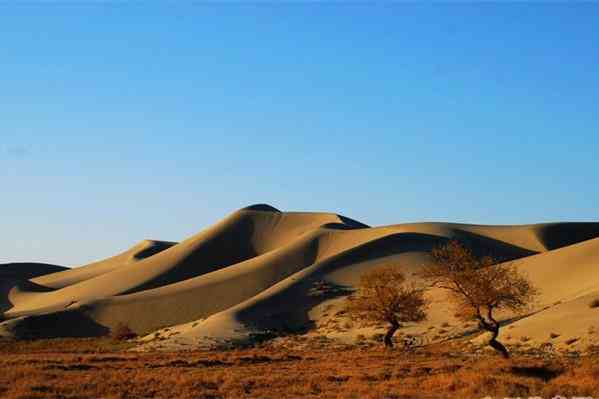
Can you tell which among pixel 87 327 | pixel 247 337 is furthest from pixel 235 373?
pixel 87 327

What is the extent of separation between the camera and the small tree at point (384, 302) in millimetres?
50719

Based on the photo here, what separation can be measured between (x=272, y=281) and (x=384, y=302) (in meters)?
40.9

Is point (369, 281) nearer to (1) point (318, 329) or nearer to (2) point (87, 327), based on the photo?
(1) point (318, 329)

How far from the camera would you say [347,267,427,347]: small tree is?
50.7m

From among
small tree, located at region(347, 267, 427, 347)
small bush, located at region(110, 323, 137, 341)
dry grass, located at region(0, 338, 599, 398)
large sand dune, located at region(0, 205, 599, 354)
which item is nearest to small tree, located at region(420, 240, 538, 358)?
large sand dune, located at region(0, 205, 599, 354)

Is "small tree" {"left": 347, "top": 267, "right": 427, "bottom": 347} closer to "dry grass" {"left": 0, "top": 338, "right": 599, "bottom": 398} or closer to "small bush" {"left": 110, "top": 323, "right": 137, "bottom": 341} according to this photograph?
"dry grass" {"left": 0, "top": 338, "right": 599, "bottom": 398}

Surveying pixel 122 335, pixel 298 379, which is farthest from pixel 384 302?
pixel 122 335

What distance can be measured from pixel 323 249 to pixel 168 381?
80.5 m

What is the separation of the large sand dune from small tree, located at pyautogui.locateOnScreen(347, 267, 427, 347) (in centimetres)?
449

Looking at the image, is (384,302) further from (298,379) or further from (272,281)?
(272,281)

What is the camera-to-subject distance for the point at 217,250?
126 metres

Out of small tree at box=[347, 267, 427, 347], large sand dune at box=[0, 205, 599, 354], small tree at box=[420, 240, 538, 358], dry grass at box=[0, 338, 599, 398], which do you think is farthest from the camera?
large sand dune at box=[0, 205, 599, 354]

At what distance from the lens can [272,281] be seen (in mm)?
90500

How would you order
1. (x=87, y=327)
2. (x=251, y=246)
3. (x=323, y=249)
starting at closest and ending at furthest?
(x=87, y=327)
(x=323, y=249)
(x=251, y=246)
